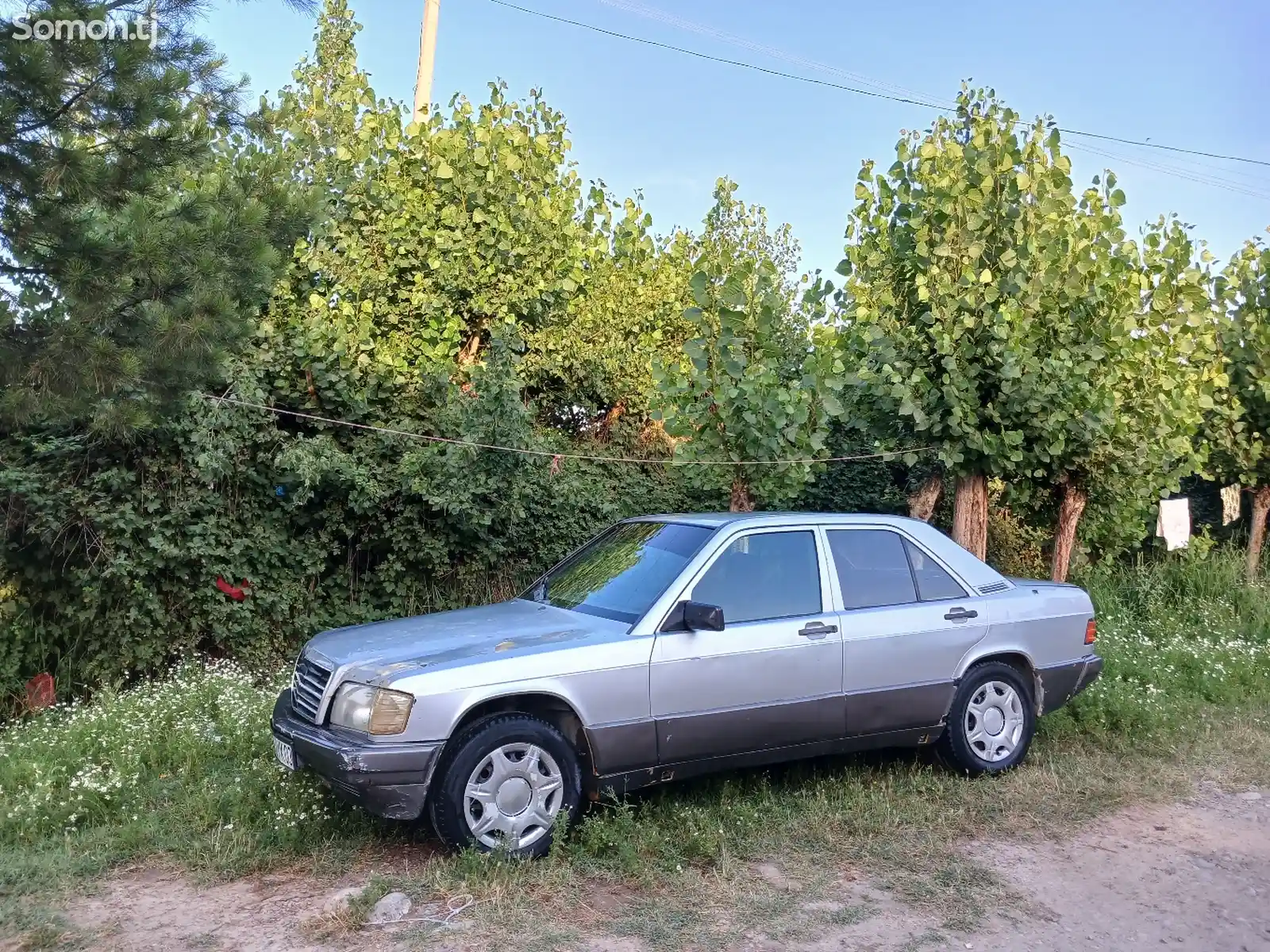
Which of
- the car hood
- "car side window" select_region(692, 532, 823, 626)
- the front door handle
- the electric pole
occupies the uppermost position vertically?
the electric pole

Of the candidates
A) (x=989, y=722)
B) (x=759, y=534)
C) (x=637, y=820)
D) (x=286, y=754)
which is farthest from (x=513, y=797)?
(x=989, y=722)

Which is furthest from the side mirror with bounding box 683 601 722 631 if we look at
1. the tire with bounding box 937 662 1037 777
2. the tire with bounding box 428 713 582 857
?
the tire with bounding box 937 662 1037 777

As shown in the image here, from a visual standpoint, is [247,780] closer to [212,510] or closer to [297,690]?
[297,690]

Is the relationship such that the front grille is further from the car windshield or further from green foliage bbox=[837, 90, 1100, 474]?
green foliage bbox=[837, 90, 1100, 474]

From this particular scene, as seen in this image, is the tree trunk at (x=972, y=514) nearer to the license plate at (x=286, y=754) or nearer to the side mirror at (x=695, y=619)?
the side mirror at (x=695, y=619)

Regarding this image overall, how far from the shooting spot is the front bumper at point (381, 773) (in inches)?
187

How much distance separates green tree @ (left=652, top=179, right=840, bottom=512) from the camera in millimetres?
8273

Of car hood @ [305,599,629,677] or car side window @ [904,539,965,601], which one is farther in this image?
car side window @ [904,539,965,601]

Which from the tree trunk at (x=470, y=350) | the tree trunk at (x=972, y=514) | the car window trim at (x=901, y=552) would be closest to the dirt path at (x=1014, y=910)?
the car window trim at (x=901, y=552)

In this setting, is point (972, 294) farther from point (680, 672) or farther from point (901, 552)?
point (680, 672)

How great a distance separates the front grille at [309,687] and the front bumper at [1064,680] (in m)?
4.35

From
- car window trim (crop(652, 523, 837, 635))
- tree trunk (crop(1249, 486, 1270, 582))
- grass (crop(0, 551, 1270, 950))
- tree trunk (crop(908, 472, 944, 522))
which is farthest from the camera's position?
tree trunk (crop(1249, 486, 1270, 582))

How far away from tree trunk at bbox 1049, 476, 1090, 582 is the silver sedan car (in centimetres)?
451

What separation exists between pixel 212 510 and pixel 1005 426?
707 cm
